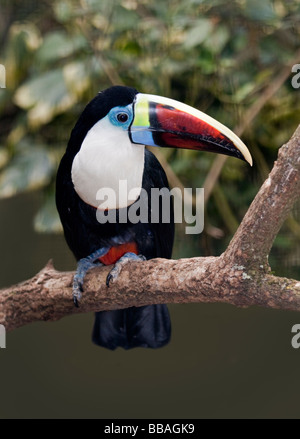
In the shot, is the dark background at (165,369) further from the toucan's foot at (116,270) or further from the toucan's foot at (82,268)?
the toucan's foot at (116,270)

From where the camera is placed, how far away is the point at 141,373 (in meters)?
2.92

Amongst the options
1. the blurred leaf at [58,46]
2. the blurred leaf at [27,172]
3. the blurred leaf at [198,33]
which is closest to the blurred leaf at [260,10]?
the blurred leaf at [198,33]

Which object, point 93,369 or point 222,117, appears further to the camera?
point 93,369

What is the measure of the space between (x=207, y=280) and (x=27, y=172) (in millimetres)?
1091

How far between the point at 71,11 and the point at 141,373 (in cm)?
159

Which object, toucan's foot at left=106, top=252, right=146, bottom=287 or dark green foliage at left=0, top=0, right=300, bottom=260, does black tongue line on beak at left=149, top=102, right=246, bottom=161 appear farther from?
dark green foliage at left=0, top=0, right=300, bottom=260

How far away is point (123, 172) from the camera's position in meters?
1.65

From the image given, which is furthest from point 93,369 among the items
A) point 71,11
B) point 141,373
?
point 71,11

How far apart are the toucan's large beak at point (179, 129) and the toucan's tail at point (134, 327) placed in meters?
0.51

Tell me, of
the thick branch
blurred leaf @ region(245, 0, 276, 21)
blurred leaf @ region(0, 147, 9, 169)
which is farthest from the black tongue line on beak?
blurred leaf @ region(0, 147, 9, 169)

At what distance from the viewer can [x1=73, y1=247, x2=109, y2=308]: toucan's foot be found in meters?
1.65

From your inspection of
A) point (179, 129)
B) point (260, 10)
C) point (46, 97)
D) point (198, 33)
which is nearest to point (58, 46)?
point (46, 97)

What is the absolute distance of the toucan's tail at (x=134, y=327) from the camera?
1.86 meters

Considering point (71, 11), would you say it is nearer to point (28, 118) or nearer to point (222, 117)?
point (28, 118)
